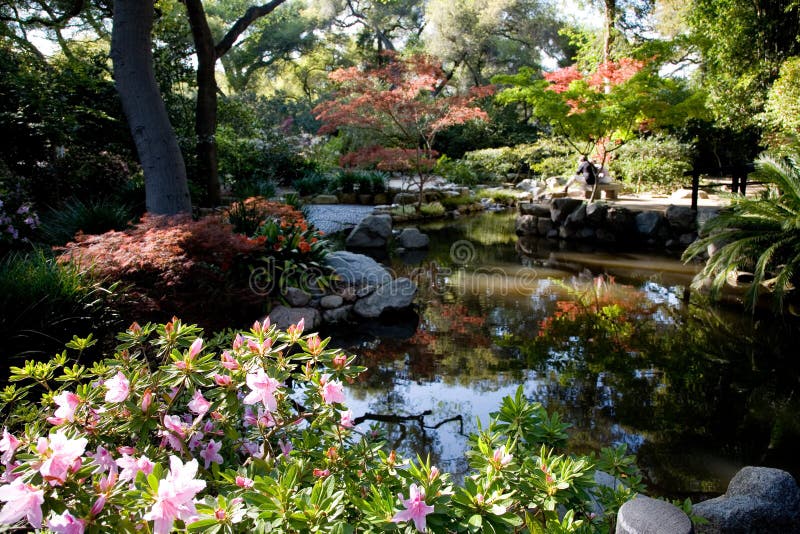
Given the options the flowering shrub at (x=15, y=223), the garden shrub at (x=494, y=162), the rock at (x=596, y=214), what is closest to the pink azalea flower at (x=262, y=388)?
the flowering shrub at (x=15, y=223)

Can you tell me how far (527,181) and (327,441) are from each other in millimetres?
16122

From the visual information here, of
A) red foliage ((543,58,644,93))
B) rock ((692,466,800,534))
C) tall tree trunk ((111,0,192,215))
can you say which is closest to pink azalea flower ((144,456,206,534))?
rock ((692,466,800,534))

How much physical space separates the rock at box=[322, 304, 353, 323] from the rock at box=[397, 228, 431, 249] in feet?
12.3

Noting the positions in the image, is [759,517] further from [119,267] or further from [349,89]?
[349,89]

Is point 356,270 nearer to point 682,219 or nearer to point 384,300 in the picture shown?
point 384,300

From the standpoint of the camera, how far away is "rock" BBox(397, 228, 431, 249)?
8.98 meters

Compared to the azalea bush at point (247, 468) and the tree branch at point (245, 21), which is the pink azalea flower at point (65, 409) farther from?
the tree branch at point (245, 21)

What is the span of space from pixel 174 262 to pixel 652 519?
11.9 ft

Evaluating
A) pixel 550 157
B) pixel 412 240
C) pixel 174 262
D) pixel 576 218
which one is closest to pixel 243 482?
pixel 174 262

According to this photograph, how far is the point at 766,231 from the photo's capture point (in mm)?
5582

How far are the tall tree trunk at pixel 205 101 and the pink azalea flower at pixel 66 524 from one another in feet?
28.3

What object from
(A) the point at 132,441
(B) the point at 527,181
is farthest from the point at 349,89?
(A) the point at 132,441

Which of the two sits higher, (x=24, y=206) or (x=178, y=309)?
(x=24, y=206)

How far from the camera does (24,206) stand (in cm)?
536
